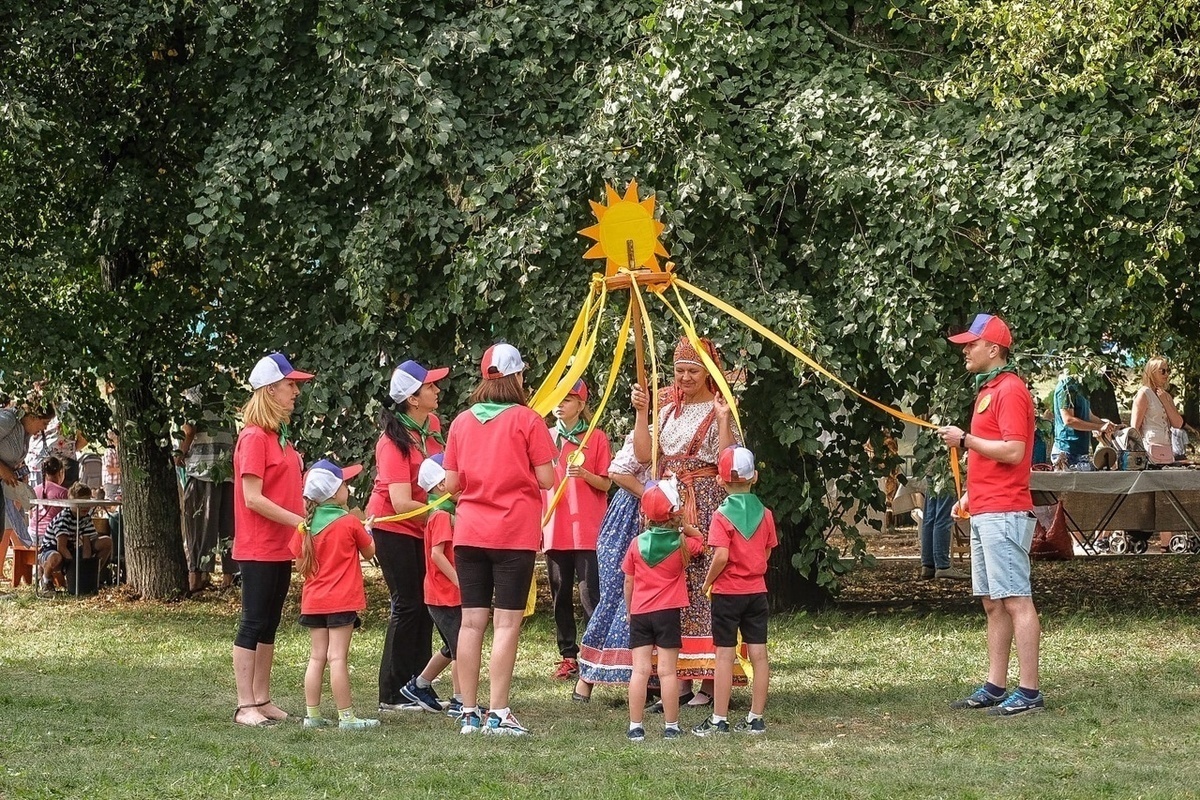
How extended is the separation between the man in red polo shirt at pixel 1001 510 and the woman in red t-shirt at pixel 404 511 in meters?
2.40

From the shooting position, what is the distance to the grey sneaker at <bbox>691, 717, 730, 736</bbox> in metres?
6.68

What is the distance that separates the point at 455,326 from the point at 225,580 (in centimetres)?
438

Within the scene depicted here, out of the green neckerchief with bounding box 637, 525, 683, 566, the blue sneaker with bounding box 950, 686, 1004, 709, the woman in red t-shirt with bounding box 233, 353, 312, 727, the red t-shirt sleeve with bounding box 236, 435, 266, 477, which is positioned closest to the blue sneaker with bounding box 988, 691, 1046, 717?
the blue sneaker with bounding box 950, 686, 1004, 709

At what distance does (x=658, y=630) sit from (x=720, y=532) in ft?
1.64

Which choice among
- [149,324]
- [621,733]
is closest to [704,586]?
[621,733]

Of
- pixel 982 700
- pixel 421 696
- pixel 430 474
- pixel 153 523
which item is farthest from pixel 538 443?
pixel 153 523

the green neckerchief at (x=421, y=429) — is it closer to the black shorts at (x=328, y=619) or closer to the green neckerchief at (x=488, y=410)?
the green neckerchief at (x=488, y=410)

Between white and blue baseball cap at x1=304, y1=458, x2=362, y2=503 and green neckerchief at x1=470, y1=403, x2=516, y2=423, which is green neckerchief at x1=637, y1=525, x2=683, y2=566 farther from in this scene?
white and blue baseball cap at x1=304, y1=458, x2=362, y2=503

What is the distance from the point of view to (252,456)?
686cm

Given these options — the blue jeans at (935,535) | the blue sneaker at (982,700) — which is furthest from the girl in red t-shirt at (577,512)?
the blue jeans at (935,535)

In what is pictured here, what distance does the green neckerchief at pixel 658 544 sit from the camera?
6.73 m

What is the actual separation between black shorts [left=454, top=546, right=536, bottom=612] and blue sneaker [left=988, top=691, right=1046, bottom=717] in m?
2.25

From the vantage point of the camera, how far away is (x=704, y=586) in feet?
22.7

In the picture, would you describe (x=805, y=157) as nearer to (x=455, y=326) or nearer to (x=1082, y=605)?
(x=455, y=326)
